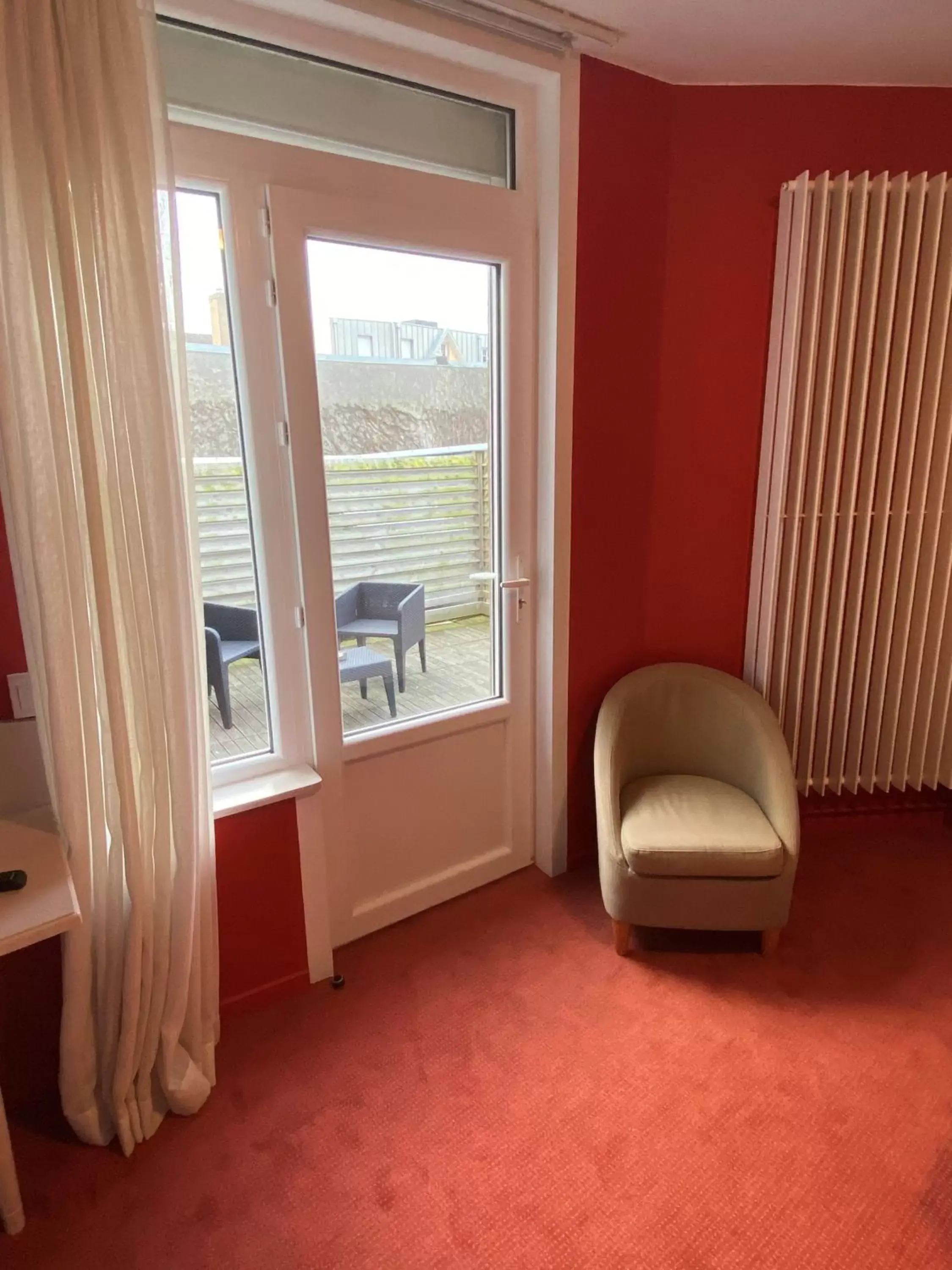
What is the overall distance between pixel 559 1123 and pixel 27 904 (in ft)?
4.06

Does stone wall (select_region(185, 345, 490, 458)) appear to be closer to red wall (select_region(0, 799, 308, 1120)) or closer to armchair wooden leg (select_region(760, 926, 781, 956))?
red wall (select_region(0, 799, 308, 1120))

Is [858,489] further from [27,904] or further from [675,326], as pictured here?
[27,904]

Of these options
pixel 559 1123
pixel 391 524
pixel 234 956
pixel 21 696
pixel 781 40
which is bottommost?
pixel 559 1123

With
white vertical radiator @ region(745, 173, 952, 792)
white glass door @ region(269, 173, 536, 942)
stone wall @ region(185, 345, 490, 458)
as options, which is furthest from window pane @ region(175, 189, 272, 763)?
white vertical radiator @ region(745, 173, 952, 792)

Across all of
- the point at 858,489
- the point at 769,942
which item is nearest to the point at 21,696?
the point at 769,942

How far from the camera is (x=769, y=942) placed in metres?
2.18

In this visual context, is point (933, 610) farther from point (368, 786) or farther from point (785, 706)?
point (368, 786)

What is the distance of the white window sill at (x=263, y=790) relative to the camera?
184cm

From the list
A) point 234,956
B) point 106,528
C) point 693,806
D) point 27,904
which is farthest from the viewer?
point 693,806

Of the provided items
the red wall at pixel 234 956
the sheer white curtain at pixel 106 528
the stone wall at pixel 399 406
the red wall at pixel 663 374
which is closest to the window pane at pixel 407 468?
the stone wall at pixel 399 406

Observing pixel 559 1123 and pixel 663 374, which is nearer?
pixel 559 1123

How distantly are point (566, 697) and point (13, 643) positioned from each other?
1605mm

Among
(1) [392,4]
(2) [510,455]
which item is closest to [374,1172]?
(2) [510,455]

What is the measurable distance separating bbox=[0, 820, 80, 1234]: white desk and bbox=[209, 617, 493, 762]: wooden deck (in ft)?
1.75
